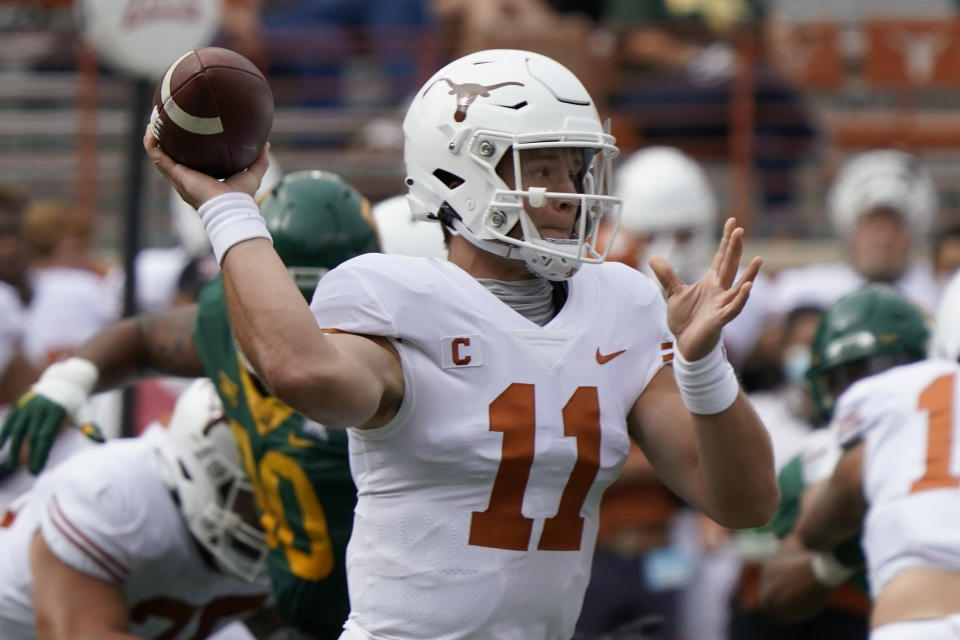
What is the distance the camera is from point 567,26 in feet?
27.8

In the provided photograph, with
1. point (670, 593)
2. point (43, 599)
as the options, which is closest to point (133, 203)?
point (43, 599)

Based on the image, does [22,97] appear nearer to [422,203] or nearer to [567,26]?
[567,26]

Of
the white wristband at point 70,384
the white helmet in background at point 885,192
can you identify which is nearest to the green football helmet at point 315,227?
the white wristband at point 70,384

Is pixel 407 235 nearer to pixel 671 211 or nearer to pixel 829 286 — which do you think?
pixel 671 211

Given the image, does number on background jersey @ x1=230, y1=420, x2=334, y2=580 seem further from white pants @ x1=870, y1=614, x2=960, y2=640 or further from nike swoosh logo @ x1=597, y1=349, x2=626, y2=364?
white pants @ x1=870, y1=614, x2=960, y2=640

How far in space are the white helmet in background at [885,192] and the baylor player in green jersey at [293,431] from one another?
3.67 meters

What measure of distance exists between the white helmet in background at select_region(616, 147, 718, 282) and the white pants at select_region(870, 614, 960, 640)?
3.72 metres

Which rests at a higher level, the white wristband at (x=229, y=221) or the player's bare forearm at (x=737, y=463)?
the white wristband at (x=229, y=221)

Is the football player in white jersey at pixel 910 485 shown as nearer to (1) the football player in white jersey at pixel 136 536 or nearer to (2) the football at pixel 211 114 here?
(1) the football player in white jersey at pixel 136 536

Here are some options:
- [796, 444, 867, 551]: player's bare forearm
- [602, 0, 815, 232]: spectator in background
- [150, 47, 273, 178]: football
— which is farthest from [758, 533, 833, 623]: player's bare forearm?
[602, 0, 815, 232]: spectator in background

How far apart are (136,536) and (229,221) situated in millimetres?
1530

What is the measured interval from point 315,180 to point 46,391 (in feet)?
2.66

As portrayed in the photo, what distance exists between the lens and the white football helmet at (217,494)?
12.5 feet

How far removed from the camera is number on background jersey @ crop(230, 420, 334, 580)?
3455 millimetres
